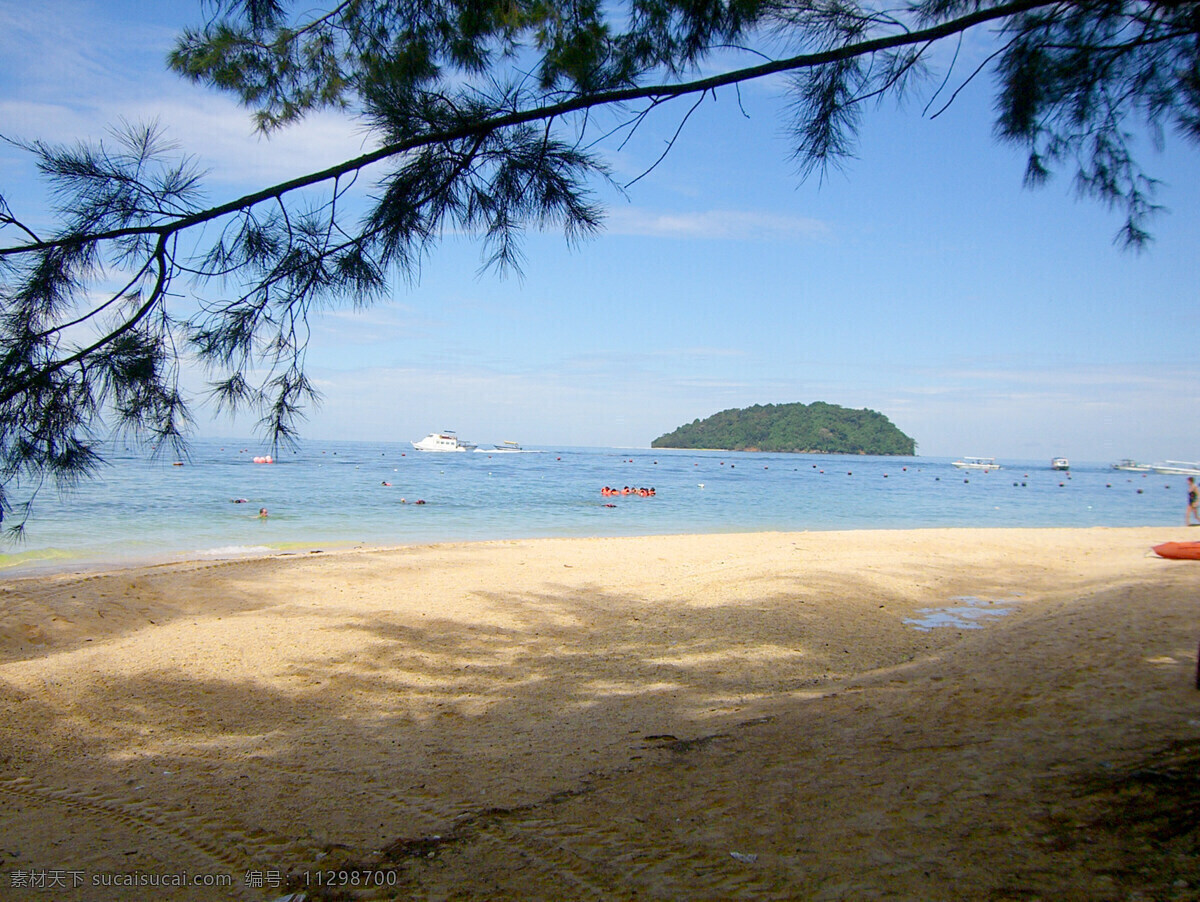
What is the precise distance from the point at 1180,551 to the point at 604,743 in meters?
9.98

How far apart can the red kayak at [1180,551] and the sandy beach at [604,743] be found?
2.83 metres

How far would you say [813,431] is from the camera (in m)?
121

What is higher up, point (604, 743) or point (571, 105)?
point (571, 105)

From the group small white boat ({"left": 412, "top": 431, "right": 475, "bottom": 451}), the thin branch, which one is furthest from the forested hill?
the thin branch

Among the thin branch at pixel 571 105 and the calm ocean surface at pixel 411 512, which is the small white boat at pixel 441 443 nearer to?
the calm ocean surface at pixel 411 512

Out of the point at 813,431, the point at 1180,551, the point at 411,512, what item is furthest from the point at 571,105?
the point at 813,431

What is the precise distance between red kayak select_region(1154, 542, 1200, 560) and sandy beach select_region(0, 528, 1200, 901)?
2.83 meters

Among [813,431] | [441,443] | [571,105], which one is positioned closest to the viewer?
[571,105]

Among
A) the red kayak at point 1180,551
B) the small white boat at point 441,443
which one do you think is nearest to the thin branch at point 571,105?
the red kayak at point 1180,551

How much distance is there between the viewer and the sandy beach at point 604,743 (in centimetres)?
228

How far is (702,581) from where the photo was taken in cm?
870

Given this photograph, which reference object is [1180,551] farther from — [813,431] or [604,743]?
[813,431]

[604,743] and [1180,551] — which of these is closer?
[604,743]

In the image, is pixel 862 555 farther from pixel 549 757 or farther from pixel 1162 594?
pixel 549 757
